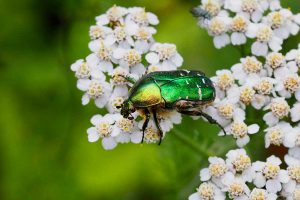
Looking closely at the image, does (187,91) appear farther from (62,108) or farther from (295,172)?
(62,108)

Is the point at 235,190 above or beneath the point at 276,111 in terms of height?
beneath

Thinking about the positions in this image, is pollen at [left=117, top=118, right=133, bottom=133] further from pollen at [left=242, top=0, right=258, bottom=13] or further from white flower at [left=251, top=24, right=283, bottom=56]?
pollen at [left=242, top=0, right=258, bottom=13]

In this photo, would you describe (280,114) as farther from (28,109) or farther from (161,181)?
(28,109)

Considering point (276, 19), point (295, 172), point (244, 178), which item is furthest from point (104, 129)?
point (276, 19)

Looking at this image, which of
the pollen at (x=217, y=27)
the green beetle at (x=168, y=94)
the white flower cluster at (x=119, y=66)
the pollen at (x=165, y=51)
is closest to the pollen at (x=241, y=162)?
the green beetle at (x=168, y=94)

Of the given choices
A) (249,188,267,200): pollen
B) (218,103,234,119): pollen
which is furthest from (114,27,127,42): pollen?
(249,188,267,200): pollen

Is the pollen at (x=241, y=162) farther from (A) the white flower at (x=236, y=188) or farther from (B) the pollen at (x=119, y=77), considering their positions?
(B) the pollen at (x=119, y=77)

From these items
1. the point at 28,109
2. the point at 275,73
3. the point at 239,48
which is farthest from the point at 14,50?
the point at 275,73
